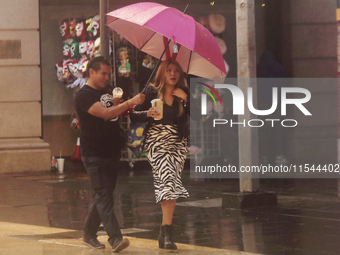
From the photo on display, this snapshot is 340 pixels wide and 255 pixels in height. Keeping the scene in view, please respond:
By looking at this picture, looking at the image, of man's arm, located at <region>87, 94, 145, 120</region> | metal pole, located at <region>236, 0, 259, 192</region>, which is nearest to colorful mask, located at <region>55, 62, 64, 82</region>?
metal pole, located at <region>236, 0, 259, 192</region>

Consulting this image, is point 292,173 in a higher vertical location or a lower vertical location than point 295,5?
lower

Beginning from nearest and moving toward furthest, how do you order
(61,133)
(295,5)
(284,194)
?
(284,194) < (295,5) < (61,133)

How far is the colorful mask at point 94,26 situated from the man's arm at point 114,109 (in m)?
11.0

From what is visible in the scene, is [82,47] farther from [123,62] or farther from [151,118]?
[151,118]

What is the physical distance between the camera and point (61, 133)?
1895 cm

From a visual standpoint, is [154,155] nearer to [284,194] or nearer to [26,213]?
[26,213]

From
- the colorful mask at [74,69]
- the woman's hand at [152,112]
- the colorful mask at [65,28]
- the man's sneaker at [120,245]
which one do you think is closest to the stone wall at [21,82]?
the colorful mask at [74,69]

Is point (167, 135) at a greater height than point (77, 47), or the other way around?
point (77, 47)

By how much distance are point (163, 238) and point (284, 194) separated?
510 centimetres

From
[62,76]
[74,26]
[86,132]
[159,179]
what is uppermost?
[74,26]

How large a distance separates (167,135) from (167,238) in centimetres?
102

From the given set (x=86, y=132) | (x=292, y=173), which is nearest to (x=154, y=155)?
(x=86, y=132)

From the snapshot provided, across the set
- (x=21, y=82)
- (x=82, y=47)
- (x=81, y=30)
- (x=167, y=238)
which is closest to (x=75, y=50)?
(x=82, y=47)

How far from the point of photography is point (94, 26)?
55.3 feet
